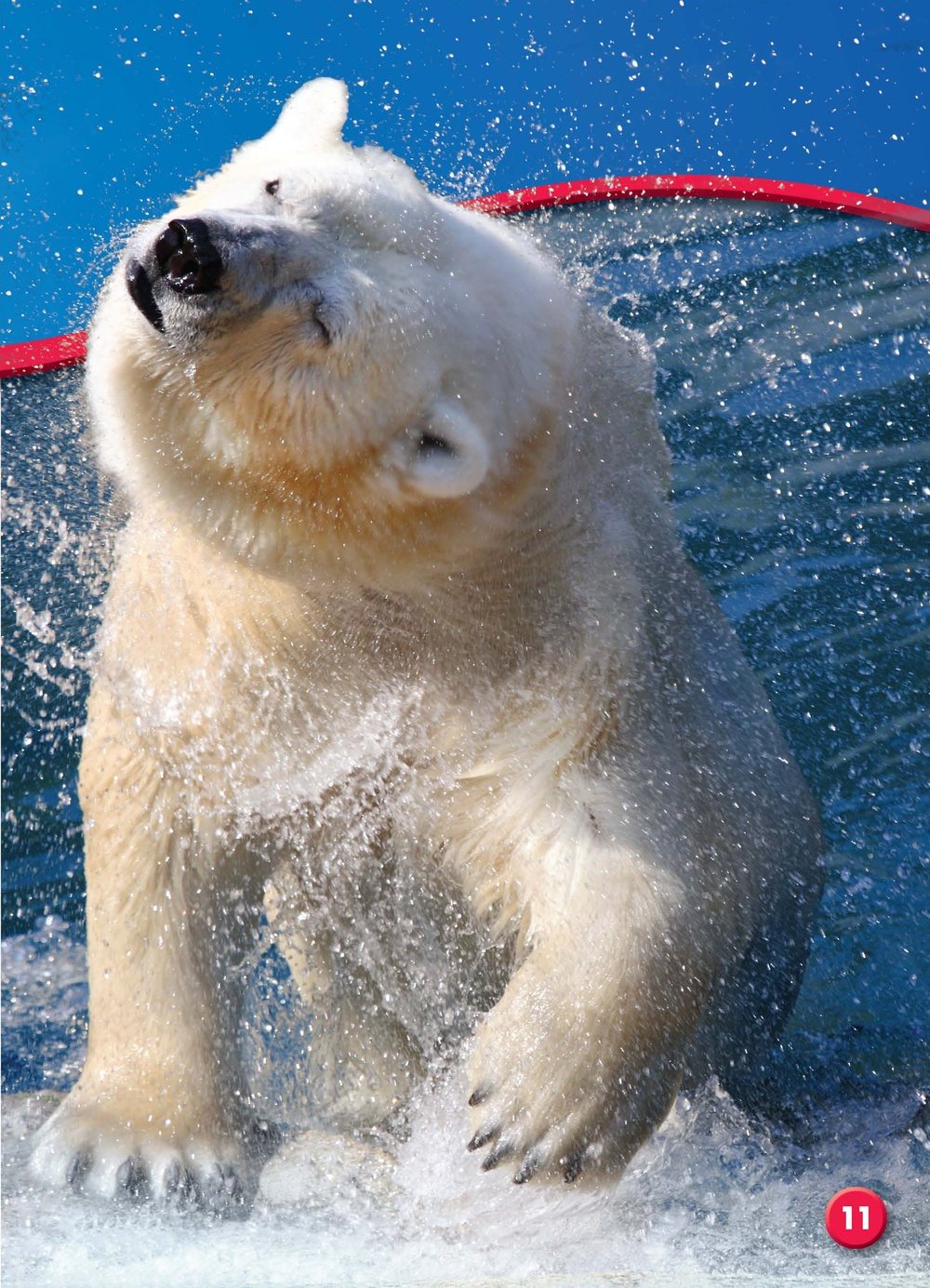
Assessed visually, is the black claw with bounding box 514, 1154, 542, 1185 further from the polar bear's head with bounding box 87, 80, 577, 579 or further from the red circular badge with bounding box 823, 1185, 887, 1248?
the polar bear's head with bounding box 87, 80, 577, 579

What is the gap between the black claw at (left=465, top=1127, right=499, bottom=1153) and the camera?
187 cm

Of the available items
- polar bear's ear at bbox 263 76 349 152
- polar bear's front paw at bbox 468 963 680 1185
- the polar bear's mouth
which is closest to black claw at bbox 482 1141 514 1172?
polar bear's front paw at bbox 468 963 680 1185

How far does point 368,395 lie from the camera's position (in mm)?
1450

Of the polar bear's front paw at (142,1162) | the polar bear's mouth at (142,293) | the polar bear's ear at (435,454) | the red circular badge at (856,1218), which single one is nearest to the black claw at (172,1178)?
the polar bear's front paw at (142,1162)

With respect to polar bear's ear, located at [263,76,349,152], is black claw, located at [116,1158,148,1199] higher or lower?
lower

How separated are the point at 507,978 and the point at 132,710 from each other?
708 millimetres

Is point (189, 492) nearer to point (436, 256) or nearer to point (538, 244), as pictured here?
point (436, 256)

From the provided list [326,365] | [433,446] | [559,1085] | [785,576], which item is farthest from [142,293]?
[785,576]

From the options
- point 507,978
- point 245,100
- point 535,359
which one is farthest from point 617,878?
point 245,100

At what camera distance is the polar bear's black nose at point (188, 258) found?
4.33 feet

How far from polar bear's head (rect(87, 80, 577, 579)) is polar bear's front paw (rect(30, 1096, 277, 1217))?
928 millimetres

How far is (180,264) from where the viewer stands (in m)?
1.33

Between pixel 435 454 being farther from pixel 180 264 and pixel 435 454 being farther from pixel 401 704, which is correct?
pixel 401 704

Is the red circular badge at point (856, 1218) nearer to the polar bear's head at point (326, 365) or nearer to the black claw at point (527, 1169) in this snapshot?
the black claw at point (527, 1169)
